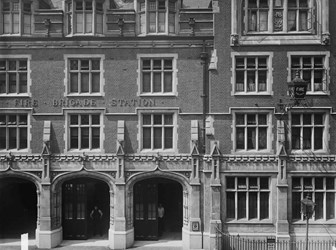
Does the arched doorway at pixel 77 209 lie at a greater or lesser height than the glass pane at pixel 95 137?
lesser

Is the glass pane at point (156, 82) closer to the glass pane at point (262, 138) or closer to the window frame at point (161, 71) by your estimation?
the window frame at point (161, 71)

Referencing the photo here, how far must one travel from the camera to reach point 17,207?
2159 cm

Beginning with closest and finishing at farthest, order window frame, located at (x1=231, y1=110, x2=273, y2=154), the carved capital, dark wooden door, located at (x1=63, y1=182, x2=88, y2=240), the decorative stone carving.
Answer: the decorative stone carving
the carved capital
window frame, located at (x1=231, y1=110, x2=273, y2=154)
dark wooden door, located at (x1=63, y1=182, x2=88, y2=240)

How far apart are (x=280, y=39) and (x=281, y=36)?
6.0 inches

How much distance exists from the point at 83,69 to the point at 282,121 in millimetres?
9436

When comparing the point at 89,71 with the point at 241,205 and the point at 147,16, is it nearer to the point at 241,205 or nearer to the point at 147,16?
the point at 147,16

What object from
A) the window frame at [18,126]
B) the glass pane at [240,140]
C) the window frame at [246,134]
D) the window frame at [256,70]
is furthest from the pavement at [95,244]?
the window frame at [256,70]

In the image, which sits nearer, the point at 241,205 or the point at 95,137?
the point at 241,205

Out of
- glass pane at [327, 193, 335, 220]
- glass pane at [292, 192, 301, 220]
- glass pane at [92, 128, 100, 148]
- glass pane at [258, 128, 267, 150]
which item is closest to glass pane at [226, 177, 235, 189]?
glass pane at [258, 128, 267, 150]

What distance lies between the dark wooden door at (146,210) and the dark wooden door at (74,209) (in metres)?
2.51

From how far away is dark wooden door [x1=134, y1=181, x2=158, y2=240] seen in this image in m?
20.6

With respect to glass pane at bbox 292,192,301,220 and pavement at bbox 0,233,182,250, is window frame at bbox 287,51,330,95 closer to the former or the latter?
glass pane at bbox 292,192,301,220

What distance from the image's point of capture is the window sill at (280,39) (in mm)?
18922

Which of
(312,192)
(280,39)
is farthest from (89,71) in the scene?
(312,192)
